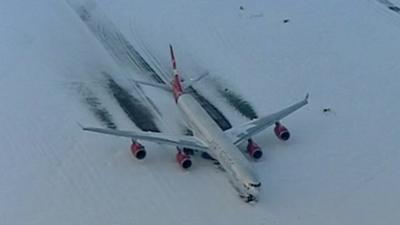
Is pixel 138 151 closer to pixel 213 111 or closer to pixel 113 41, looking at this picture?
pixel 213 111

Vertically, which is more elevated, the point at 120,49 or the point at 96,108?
the point at 120,49

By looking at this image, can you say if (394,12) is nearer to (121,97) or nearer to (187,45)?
(187,45)

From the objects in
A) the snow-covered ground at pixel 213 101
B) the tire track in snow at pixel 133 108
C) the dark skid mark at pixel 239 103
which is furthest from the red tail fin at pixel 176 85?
the dark skid mark at pixel 239 103

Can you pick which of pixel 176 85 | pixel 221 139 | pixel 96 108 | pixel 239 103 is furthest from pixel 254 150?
pixel 96 108

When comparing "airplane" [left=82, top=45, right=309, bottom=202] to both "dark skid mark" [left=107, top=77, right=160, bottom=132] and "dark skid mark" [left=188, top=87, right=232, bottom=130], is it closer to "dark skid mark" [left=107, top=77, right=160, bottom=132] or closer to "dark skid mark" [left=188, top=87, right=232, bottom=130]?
"dark skid mark" [left=188, top=87, right=232, bottom=130]

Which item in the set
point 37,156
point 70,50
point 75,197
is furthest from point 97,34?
point 75,197

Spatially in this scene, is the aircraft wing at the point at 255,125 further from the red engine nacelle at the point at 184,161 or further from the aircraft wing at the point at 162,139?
the red engine nacelle at the point at 184,161
